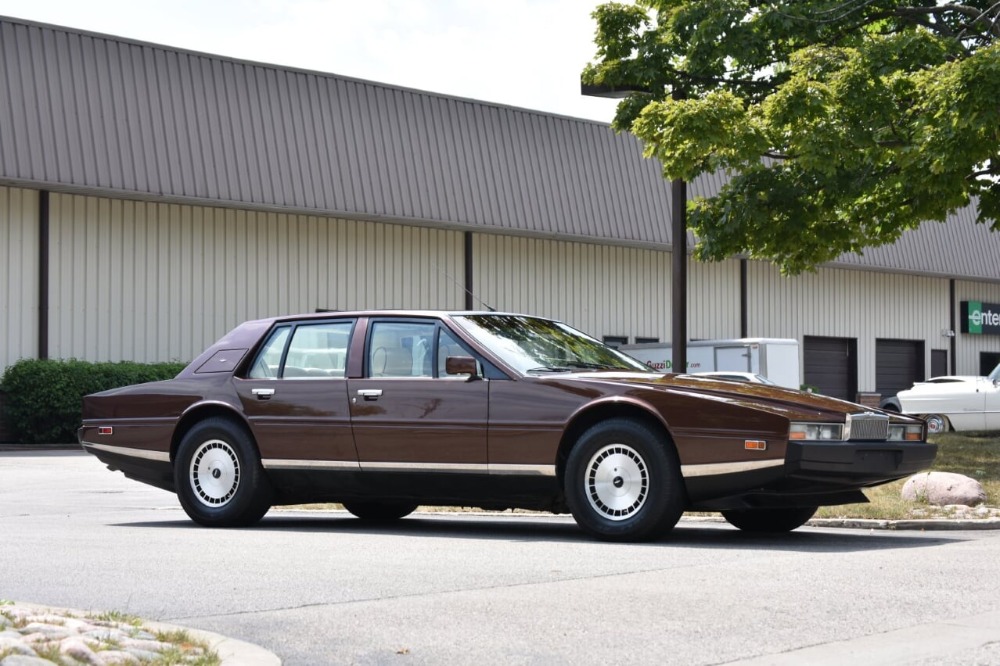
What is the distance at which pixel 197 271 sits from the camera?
3216 cm

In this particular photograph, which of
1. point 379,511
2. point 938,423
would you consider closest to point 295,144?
point 938,423

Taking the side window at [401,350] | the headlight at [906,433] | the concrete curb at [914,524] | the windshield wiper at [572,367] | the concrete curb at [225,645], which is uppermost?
the side window at [401,350]

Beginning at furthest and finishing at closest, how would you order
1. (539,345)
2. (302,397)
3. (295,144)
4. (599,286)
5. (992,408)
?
(599,286)
(295,144)
(992,408)
(302,397)
(539,345)

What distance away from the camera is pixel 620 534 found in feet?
32.2

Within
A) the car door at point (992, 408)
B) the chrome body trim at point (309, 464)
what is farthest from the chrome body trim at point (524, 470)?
the car door at point (992, 408)

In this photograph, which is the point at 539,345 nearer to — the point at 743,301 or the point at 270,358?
the point at 270,358

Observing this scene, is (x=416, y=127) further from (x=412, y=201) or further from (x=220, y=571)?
(x=220, y=571)

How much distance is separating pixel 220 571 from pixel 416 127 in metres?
26.6

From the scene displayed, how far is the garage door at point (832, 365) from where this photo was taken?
45.1 meters

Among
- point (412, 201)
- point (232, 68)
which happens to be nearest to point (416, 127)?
point (412, 201)

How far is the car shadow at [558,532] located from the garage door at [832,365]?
33.4 meters

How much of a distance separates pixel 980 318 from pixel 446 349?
43495 mm

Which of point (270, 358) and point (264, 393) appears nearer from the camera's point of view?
point (264, 393)

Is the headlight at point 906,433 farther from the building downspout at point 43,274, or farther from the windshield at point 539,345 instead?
the building downspout at point 43,274
